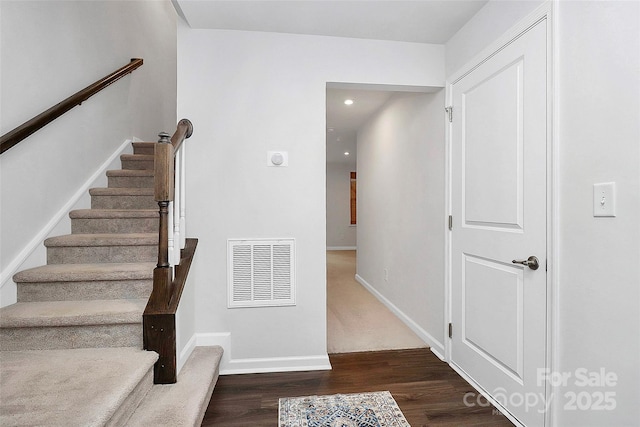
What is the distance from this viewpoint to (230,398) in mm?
1875

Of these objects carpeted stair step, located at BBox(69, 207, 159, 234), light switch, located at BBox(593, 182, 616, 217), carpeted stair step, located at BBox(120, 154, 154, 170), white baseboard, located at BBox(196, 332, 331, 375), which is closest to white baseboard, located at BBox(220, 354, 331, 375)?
white baseboard, located at BBox(196, 332, 331, 375)

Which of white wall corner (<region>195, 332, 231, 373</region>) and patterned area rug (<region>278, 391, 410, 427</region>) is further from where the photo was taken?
white wall corner (<region>195, 332, 231, 373</region>)

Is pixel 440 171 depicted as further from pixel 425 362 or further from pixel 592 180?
pixel 425 362

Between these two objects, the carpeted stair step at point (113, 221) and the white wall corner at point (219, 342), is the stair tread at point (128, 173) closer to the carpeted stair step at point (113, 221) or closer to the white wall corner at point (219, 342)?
the carpeted stair step at point (113, 221)

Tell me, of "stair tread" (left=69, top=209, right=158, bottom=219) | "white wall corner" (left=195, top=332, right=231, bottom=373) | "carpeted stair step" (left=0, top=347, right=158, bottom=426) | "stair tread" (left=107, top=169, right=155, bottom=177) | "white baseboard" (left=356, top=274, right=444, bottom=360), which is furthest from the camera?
"stair tread" (left=107, top=169, right=155, bottom=177)

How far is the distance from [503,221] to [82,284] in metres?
2.44

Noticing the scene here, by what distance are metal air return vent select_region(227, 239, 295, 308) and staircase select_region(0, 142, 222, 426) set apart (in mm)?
429

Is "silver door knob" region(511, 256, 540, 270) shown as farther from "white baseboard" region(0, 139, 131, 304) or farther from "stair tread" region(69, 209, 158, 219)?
"white baseboard" region(0, 139, 131, 304)

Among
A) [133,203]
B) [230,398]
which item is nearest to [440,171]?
[230,398]

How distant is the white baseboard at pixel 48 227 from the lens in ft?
5.78

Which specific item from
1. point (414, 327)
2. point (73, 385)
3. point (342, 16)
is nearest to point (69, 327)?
point (73, 385)

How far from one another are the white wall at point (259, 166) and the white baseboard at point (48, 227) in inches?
→ 36.2

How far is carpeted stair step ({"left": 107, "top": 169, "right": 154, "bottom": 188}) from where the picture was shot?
286 cm

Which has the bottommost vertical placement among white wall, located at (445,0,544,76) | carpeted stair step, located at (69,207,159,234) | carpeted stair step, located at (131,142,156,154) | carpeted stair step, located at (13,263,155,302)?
carpeted stair step, located at (13,263,155,302)
